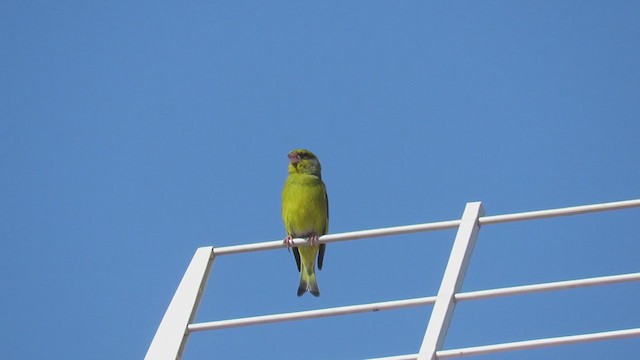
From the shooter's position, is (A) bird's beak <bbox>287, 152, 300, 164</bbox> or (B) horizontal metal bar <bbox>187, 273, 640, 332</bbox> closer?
(B) horizontal metal bar <bbox>187, 273, 640, 332</bbox>

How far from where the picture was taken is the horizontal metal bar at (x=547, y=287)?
301cm

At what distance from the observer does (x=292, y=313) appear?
3289mm

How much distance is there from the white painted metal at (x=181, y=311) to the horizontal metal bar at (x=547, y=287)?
0.79 m

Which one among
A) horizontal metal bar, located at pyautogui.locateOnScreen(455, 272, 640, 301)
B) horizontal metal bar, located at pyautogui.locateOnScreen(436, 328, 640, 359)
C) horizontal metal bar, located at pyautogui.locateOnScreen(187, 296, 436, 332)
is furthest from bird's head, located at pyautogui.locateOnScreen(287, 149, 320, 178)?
horizontal metal bar, located at pyautogui.locateOnScreen(436, 328, 640, 359)

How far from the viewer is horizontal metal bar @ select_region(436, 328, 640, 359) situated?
2.80m

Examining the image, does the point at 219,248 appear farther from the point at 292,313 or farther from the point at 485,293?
the point at 485,293

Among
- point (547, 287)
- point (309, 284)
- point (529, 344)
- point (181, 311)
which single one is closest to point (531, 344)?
point (529, 344)

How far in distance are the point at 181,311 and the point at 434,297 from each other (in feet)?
2.51

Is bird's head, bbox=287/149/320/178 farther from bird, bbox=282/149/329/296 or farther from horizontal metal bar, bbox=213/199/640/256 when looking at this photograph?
horizontal metal bar, bbox=213/199/640/256

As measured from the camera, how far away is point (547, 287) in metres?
3.06

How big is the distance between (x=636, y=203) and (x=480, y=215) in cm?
48

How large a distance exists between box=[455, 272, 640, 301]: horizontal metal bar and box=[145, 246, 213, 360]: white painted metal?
2.59 ft

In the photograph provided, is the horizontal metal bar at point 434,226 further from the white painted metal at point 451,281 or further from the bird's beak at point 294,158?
the bird's beak at point 294,158

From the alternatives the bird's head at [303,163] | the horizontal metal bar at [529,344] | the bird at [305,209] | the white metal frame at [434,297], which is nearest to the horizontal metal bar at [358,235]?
the white metal frame at [434,297]
